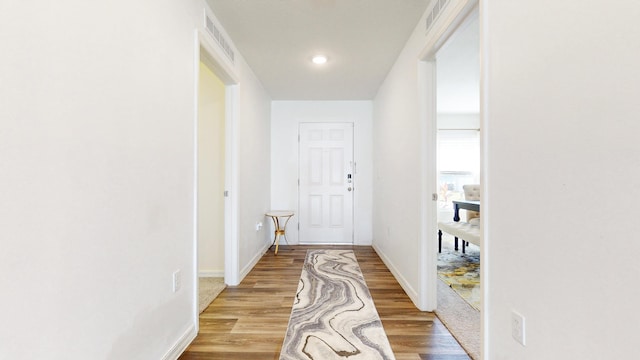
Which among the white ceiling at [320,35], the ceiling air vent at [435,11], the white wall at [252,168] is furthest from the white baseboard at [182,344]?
the ceiling air vent at [435,11]

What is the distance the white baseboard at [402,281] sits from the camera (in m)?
2.44

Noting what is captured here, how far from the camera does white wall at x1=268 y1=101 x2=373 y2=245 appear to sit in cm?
470

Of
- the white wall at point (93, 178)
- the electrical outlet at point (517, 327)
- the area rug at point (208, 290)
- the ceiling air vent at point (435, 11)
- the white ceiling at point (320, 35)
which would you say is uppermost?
the white ceiling at point (320, 35)

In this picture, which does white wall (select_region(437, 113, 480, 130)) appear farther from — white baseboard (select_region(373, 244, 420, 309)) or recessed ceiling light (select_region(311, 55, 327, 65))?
recessed ceiling light (select_region(311, 55, 327, 65))

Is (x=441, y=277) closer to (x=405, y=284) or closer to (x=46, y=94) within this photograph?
(x=405, y=284)

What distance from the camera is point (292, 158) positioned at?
475 cm

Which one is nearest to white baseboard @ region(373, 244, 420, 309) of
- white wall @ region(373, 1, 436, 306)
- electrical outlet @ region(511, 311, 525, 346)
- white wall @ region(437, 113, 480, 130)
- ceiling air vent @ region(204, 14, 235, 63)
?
white wall @ region(373, 1, 436, 306)

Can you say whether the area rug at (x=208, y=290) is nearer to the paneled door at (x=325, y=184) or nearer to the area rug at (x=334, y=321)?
the area rug at (x=334, y=321)

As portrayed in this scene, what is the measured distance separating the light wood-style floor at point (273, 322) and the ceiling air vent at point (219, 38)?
2.21 metres

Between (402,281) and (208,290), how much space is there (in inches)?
75.1

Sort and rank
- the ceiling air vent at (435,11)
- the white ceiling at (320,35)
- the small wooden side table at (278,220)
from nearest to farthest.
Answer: the ceiling air vent at (435,11), the white ceiling at (320,35), the small wooden side table at (278,220)

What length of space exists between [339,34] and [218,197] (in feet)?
6.99

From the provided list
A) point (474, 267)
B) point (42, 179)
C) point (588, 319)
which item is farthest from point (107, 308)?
point (474, 267)

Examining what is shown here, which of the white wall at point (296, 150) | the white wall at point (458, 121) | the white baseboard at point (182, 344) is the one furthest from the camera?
the white wall at point (458, 121)
